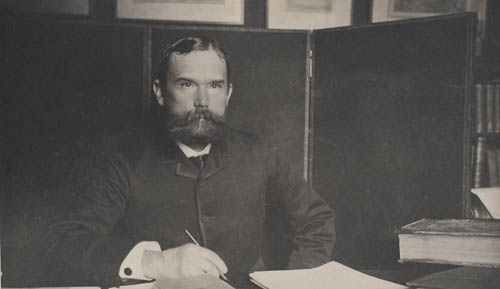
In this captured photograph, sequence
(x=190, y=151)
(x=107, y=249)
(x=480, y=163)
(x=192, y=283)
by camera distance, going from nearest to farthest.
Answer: (x=192, y=283) → (x=107, y=249) → (x=190, y=151) → (x=480, y=163)

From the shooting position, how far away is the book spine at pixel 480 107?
1280mm


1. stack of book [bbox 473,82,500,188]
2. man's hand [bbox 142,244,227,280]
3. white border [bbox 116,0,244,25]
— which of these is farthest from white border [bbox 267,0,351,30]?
man's hand [bbox 142,244,227,280]

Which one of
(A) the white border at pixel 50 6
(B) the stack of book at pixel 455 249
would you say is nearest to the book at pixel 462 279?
(B) the stack of book at pixel 455 249

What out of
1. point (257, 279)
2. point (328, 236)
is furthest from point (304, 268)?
point (257, 279)

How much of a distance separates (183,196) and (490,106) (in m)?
0.83

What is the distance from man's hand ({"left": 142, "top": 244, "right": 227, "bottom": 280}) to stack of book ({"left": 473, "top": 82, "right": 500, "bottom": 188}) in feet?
2.24

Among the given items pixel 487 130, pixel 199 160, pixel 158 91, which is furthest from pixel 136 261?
pixel 487 130

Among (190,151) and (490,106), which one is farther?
(490,106)

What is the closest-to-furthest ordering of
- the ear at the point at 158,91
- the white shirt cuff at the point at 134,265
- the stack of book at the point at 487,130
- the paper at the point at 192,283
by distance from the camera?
the paper at the point at 192,283
the white shirt cuff at the point at 134,265
the ear at the point at 158,91
the stack of book at the point at 487,130

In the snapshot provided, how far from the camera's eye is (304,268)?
1159 millimetres

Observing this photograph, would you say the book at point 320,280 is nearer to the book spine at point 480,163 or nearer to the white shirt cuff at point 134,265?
the white shirt cuff at point 134,265

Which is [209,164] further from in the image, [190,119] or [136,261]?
[136,261]

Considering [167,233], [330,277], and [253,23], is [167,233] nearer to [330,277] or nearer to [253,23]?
[330,277]

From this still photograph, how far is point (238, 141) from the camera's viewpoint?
116cm
